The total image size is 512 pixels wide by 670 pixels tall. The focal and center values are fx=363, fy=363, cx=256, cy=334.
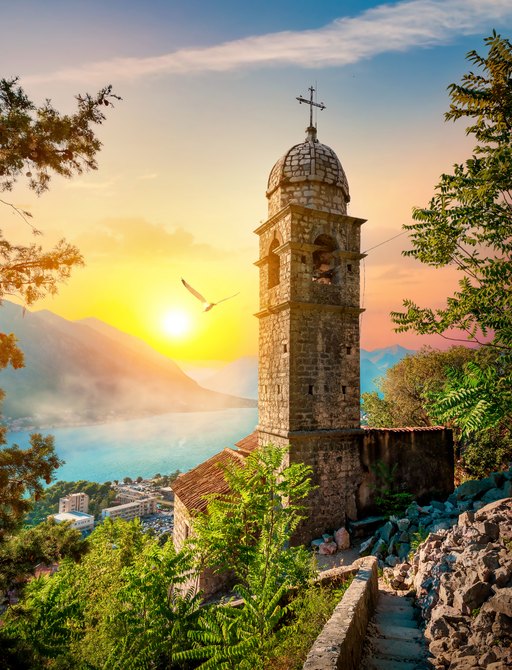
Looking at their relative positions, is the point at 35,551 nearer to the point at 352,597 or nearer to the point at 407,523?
the point at 352,597

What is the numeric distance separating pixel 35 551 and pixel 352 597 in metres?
4.87

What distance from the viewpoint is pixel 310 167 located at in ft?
38.3

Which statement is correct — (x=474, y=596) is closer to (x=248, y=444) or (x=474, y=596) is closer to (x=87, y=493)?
(x=248, y=444)

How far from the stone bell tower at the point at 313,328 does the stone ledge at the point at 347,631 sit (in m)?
4.41

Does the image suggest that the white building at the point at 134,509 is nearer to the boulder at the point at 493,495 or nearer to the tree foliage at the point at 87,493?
the tree foliage at the point at 87,493

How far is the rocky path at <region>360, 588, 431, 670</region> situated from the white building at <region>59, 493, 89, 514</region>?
1404 inches

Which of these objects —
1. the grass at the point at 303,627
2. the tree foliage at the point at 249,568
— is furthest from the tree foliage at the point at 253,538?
the grass at the point at 303,627

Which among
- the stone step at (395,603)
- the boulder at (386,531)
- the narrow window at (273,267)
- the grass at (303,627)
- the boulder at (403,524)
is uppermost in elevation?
the narrow window at (273,267)

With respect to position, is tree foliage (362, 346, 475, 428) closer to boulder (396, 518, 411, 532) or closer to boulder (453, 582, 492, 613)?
boulder (396, 518, 411, 532)

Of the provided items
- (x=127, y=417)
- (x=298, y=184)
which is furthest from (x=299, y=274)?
(x=127, y=417)

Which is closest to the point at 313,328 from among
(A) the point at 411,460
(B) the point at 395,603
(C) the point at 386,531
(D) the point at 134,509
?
(A) the point at 411,460

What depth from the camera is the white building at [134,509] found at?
3118 cm

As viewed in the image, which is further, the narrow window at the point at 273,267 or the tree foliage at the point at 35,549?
the narrow window at the point at 273,267

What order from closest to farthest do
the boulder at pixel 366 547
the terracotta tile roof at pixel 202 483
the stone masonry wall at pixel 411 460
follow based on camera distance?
the boulder at pixel 366 547, the terracotta tile roof at pixel 202 483, the stone masonry wall at pixel 411 460
